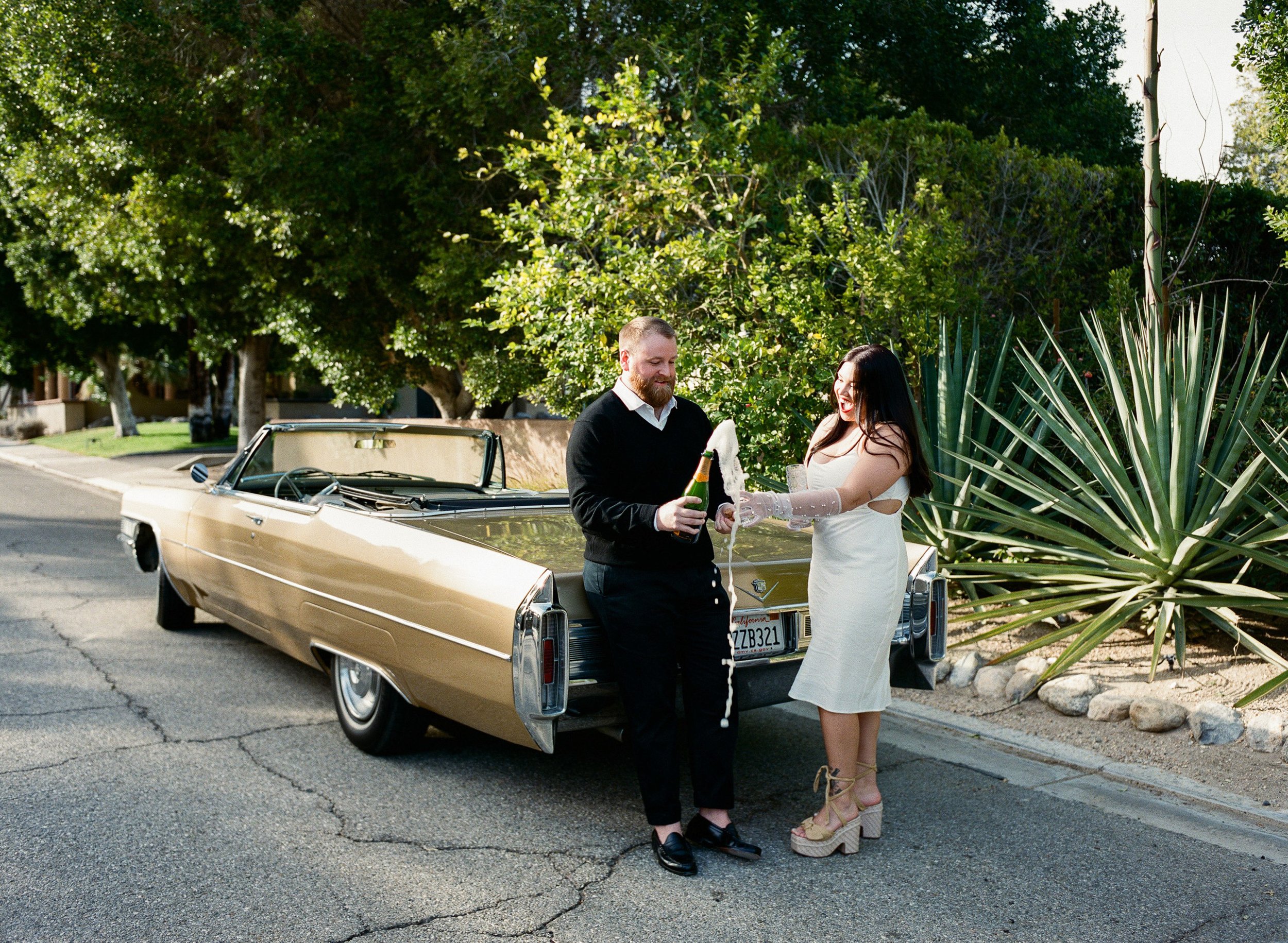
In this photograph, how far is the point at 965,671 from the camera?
18.8ft

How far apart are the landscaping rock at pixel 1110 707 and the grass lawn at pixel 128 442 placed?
25665 millimetres

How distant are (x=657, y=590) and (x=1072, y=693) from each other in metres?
2.68

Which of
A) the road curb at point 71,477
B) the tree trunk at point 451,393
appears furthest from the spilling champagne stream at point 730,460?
the tree trunk at point 451,393

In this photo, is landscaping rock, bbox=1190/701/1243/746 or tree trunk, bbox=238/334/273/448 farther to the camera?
tree trunk, bbox=238/334/273/448

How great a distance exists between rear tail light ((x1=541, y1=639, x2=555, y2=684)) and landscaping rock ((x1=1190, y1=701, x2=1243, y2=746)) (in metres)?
3.08

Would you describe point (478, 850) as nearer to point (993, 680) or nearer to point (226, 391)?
point (993, 680)

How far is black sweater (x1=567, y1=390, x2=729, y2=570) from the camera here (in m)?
3.56

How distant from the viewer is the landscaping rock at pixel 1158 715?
16.1 feet

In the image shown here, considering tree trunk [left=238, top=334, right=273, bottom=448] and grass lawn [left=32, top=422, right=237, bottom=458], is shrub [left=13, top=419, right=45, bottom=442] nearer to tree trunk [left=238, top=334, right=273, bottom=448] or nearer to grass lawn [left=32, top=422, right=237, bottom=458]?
grass lawn [left=32, top=422, right=237, bottom=458]

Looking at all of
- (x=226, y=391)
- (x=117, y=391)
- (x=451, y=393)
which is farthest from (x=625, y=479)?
(x=117, y=391)

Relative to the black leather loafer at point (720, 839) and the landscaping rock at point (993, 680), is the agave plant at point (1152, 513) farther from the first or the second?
the black leather loafer at point (720, 839)

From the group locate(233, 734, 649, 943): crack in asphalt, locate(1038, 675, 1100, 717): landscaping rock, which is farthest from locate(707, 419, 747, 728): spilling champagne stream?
locate(1038, 675, 1100, 717): landscaping rock

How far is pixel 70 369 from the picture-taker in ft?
111

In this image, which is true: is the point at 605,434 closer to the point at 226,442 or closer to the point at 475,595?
the point at 475,595
